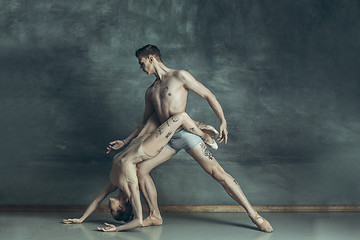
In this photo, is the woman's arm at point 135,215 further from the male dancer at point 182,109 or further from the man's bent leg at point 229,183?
the man's bent leg at point 229,183

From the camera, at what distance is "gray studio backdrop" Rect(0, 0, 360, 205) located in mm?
5203

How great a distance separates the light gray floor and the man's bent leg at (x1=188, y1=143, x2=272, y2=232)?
0.36 ft

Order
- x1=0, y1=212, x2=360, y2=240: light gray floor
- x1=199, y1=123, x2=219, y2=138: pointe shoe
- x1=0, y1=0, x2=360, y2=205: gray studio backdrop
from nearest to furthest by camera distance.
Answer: x1=0, y1=212, x2=360, y2=240: light gray floor → x1=199, y1=123, x2=219, y2=138: pointe shoe → x1=0, y1=0, x2=360, y2=205: gray studio backdrop

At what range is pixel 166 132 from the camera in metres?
4.11

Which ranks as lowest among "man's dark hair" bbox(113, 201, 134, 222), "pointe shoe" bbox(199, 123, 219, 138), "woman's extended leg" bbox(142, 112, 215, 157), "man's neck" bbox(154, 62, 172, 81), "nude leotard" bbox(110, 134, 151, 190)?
"man's dark hair" bbox(113, 201, 134, 222)

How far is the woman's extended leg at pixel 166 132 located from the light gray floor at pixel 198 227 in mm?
725

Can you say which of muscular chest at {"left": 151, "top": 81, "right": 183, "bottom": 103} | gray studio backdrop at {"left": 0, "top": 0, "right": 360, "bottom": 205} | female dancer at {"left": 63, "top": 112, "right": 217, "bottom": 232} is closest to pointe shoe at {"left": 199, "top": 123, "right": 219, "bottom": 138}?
female dancer at {"left": 63, "top": 112, "right": 217, "bottom": 232}

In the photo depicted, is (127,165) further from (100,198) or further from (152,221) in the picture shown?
(152,221)

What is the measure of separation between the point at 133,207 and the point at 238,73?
2109mm

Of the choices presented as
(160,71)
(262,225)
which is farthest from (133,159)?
(262,225)

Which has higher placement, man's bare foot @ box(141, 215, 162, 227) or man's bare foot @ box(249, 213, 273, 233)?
man's bare foot @ box(249, 213, 273, 233)

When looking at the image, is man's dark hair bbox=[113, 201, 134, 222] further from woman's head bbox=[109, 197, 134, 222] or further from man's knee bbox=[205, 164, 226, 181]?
man's knee bbox=[205, 164, 226, 181]

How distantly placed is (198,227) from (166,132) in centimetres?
94

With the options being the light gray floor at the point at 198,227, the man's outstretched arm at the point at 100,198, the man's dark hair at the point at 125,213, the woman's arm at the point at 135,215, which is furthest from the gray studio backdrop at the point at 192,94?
the woman's arm at the point at 135,215
